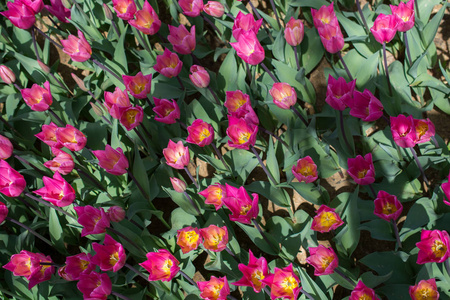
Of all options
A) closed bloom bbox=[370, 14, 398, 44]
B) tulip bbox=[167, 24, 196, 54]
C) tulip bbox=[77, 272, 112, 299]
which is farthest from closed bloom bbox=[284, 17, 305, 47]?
tulip bbox=[77, 272, 112, 299]

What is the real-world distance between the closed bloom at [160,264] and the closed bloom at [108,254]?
88 millimetres

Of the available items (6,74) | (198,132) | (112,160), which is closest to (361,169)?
(198,132)

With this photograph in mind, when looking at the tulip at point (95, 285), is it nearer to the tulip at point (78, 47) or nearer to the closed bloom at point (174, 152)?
the closed bloom at point (174, 152)

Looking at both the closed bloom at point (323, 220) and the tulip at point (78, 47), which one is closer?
the closed bloom at point (323, 220)

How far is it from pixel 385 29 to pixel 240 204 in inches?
33.1

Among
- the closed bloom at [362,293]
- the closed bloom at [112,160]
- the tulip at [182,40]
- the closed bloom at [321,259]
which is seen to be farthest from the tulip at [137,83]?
the closed bloom at [362,293]

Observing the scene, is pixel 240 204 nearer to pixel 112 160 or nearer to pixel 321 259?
pixel 321 259

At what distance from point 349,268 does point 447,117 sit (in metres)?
0.80

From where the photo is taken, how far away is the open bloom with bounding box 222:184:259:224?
1503 mm

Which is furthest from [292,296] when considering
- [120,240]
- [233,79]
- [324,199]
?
[233,79]

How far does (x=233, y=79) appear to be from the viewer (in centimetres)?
217

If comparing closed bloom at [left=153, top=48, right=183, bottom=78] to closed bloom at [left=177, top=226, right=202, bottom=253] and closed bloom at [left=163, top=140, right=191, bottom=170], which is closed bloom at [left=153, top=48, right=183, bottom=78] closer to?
closed bloom at [left=163, top=140, right=191, bottom=170]

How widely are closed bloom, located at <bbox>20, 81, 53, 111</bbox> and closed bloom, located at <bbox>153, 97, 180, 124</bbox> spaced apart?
493 mm

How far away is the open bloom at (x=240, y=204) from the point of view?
1.50 metres
